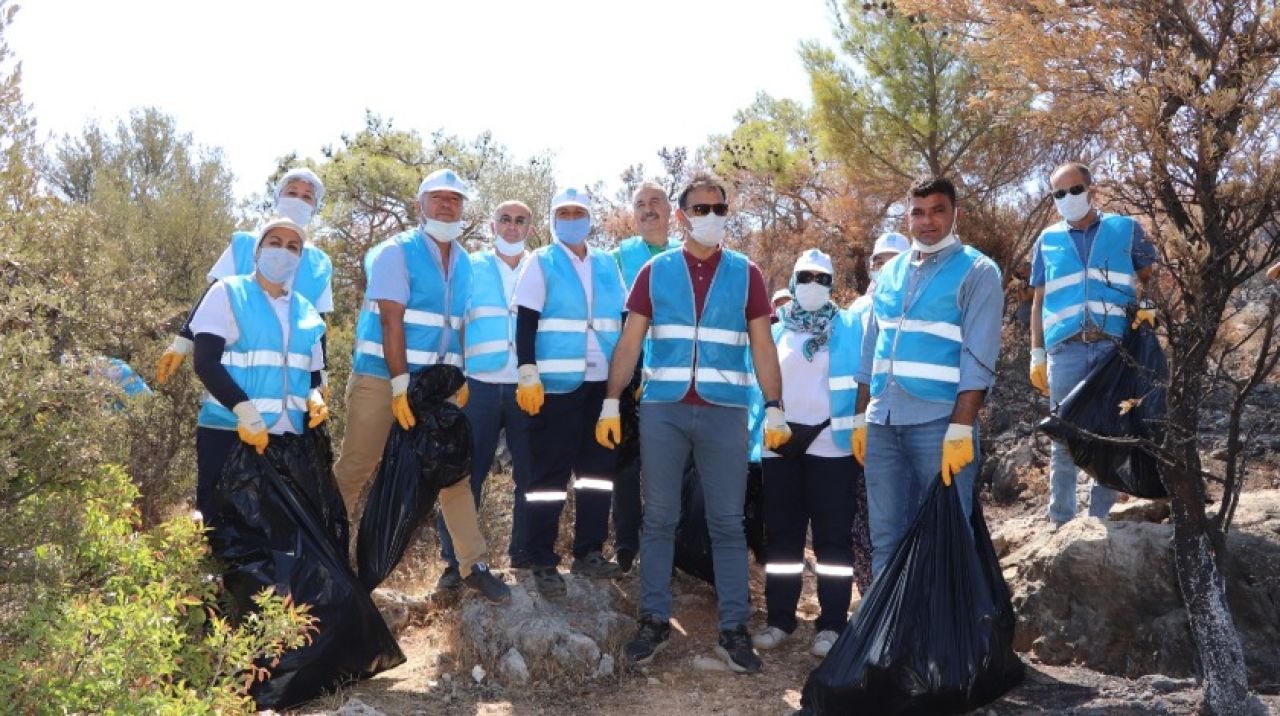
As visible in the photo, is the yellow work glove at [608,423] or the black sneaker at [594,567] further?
the black sneaker at [594,567]

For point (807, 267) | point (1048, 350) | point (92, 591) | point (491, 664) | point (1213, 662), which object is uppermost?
point (807, 267)

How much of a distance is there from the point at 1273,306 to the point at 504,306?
3461mm

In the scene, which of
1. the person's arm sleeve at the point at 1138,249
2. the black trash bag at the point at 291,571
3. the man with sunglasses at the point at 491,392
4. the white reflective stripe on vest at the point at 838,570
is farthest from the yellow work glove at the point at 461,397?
the person's arm sleeve at the point at 1138,249

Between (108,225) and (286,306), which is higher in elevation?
(108,225)

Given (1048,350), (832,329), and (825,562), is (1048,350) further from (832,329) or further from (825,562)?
(825,562)

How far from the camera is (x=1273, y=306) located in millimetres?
3551

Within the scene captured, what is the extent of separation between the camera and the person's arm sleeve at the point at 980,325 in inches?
163

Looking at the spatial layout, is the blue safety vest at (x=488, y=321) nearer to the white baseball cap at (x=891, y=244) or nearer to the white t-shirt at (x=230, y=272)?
the white t-shirt at (x=230, y=272)

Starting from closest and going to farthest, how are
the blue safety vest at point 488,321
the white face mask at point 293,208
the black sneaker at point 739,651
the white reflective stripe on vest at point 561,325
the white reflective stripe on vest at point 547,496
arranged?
1. the black sneaker at point 739,651
2. the white reflective stripe on vest at point 547,496
3. the white reflective stripe on vest at point 561,325
4. the blue safety vest at point 488,321
5. the white face mask at point 293,208

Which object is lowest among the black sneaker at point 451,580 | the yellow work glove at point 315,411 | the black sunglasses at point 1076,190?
the black sneaker at point 451,580

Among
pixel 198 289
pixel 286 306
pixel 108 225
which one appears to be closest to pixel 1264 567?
pixel 286 306

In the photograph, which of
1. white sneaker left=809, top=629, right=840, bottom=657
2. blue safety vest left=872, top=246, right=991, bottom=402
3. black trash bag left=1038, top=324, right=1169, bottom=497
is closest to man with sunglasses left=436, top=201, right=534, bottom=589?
white sneaker left=809, top=629, right=840, bottom=657

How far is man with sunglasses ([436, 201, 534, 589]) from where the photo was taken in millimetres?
5207

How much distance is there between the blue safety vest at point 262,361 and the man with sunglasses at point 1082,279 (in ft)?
12.1
